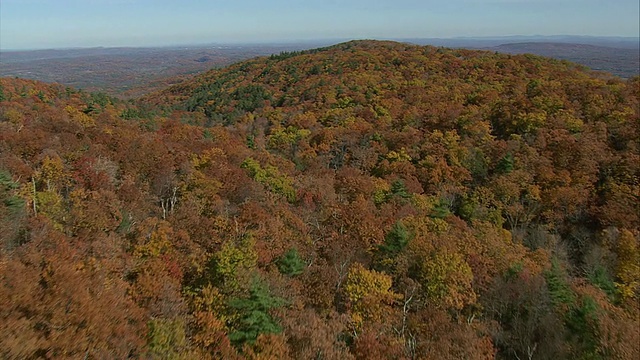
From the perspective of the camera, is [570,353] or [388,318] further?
[388,318]

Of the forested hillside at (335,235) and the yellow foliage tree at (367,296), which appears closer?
the forested hillside at (335,235)

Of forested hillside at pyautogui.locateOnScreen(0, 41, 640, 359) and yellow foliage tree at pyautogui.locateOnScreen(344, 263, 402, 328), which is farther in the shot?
yellow foliage tree at pyautogui.locateOnScreen(344, 263, 402, 328)

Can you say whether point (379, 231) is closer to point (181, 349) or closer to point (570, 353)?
point (570, 353)

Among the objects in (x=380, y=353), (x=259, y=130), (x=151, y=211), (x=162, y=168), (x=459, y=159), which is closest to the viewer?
(x=380, y=353)

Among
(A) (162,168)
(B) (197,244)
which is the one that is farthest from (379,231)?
(A) (162,168)

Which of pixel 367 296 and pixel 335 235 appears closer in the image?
pixel 367 296

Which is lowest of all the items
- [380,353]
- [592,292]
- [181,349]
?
[592,292]

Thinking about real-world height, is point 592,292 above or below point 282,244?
below

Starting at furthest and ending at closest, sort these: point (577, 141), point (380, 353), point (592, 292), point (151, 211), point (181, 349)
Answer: point (577, 141), point (151, 211), point (592, 292), point (380, 353), point (181, 349)
